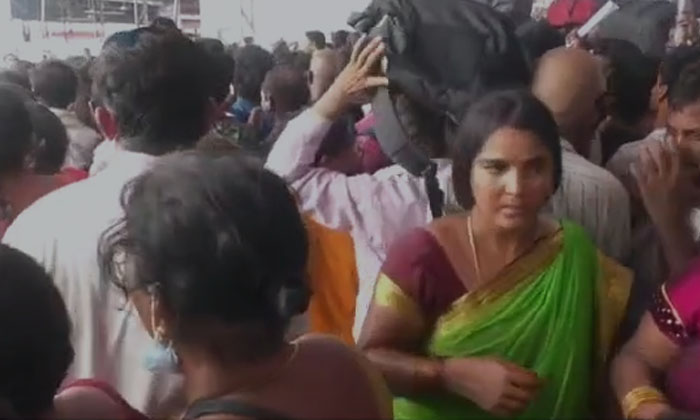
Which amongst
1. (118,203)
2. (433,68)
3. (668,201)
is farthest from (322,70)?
(118,203)

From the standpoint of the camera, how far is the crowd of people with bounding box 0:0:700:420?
1.34 meters

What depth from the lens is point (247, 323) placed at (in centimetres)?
132

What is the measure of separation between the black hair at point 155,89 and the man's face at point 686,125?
1001mm

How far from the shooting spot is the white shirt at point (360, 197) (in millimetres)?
2463

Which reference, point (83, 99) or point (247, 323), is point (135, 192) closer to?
point (247, 323)

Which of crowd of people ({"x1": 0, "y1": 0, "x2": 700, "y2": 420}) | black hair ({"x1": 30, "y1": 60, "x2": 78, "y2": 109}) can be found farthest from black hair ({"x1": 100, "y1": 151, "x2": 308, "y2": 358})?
black hair ({"x1": 30, "y1": 60, "x2": 78, "y2": 109})

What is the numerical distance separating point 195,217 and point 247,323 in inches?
5.0

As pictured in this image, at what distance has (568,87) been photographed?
103 inches

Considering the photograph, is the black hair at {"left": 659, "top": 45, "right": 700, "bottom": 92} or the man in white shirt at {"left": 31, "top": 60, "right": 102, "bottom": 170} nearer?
the black hair at {"left": 659, "top": 45, "right": 700, "bottom": 92}

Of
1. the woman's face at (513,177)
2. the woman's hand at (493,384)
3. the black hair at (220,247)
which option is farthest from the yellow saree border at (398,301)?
the black hair at (220,247)

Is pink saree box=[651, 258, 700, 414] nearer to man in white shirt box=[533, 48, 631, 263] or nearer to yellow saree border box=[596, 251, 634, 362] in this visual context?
yellow saree border box=[596, 251, 634, 362]

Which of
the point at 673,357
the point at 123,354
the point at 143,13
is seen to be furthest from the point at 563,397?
the point at 143,13

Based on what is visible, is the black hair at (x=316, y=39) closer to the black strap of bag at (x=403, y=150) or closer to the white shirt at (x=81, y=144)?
the white shirt at (x=81, y=144)

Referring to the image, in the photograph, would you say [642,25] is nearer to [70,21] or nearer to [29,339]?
[29,339]
